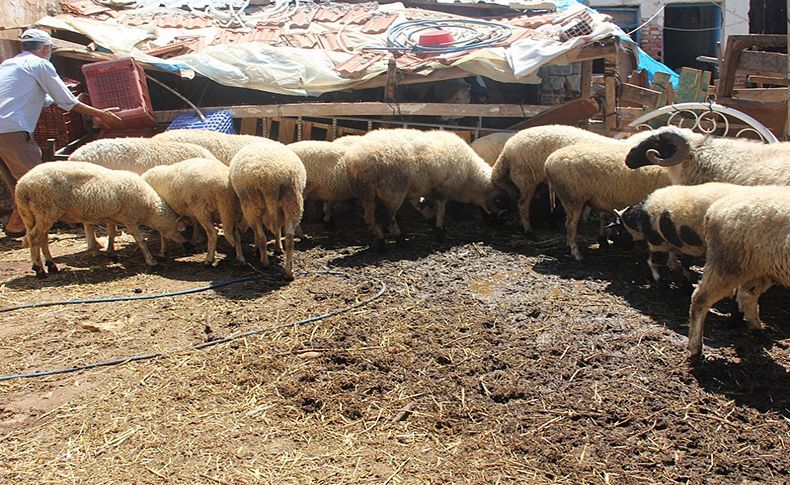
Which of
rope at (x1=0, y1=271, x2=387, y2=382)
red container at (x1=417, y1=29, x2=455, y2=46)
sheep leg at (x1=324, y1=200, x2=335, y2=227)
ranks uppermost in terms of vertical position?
red container at (x1=417, y1=29, x2=455, y2=46)

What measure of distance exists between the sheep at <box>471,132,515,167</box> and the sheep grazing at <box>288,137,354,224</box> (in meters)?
2.60

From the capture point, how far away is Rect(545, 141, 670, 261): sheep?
808 cm

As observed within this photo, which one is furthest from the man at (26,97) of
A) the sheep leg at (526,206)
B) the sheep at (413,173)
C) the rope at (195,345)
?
the sheep leg at (526,206)

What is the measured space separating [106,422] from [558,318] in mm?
3786

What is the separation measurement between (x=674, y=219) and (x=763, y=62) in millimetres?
4978

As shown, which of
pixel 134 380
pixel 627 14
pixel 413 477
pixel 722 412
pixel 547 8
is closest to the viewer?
pixel 413 477

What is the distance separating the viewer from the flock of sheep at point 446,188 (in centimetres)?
546

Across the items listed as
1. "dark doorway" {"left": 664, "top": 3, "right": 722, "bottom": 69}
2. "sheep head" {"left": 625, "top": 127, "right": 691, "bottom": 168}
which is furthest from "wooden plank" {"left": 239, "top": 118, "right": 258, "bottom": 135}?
"dark doorway" {"left": 664, "top": 3, "right": 722, "bottom": 69}

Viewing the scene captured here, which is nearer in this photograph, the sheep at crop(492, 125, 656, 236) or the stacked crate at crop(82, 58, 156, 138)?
the sheep at crop(492, 125, 656, 236)

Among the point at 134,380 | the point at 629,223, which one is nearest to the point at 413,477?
the point at 134,380

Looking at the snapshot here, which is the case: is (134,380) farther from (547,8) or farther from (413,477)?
(547,8)

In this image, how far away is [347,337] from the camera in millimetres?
6047

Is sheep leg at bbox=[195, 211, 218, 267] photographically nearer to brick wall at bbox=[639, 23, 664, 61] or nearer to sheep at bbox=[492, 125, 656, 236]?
sheep at bbox=[492, 125, 656, 236]

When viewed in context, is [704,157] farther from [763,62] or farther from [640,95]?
[640,95]
